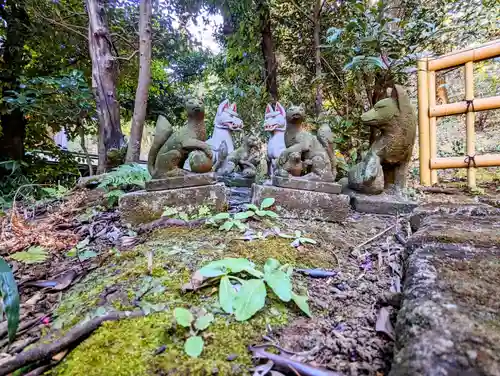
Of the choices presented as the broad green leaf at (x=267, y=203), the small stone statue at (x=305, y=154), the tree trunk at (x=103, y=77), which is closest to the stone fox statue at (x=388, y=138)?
the small stone statue at (x=305, y=154)

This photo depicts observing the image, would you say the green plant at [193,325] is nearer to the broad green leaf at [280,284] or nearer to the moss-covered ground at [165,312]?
the moss-covered ground at [165,312]

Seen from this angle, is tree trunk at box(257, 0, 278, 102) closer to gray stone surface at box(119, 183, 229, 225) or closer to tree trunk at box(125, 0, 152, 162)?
tree trunk at box(125, 0, 152, 162)

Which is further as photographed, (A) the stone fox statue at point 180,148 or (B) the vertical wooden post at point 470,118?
(B) the vertical wooden post at point 470,118

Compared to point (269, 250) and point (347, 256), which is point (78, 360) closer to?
point (269, 250)

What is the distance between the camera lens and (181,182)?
6.27ft

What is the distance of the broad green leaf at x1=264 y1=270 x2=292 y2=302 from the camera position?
0.92m

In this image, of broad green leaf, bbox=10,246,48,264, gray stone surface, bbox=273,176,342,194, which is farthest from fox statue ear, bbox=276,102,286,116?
broad green leaf, bbox=10,246,48,264

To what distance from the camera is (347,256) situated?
145cm

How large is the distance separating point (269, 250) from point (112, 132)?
2840 mm

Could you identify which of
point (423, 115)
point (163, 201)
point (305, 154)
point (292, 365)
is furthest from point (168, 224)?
point (423, 115)

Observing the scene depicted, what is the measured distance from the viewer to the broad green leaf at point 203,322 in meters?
0.80

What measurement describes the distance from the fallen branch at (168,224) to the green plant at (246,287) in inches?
28.8

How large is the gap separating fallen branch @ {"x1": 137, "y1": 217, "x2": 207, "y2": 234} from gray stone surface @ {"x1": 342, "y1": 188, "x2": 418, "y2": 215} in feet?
3.88

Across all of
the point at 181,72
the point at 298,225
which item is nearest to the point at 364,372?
the point at 298,225
